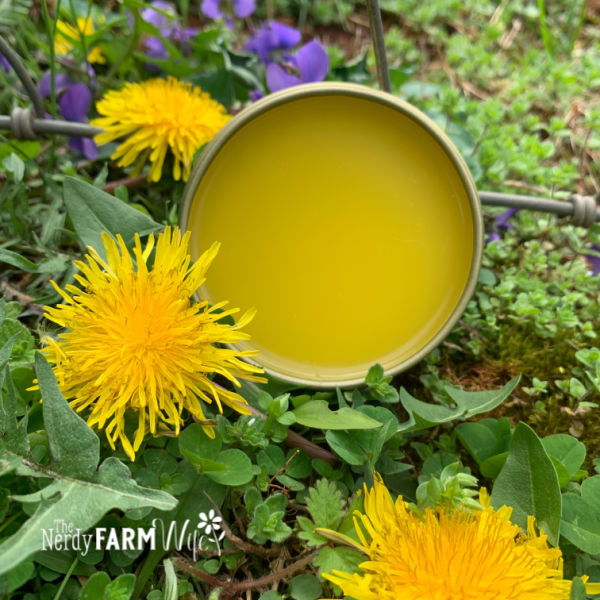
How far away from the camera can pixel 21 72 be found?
3.70 ft

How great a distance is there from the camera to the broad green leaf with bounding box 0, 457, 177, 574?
2.37 ft

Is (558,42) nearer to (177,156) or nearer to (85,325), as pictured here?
(177,156)

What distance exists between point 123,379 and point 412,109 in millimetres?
643

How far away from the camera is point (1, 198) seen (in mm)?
1219

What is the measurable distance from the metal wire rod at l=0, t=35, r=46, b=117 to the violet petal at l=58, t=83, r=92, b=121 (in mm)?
162

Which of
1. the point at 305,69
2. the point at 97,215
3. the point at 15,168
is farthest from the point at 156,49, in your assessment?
the point at 97,215

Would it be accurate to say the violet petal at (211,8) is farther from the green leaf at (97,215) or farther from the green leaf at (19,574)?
the green leaf at (19,574)

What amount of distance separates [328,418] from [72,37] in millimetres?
1148

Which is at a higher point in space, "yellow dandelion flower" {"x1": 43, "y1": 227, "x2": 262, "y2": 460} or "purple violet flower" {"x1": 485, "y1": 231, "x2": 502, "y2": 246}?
"purple violet flower" {"x1": 485, "y1": 231, "x2": 502, "y2": 246}

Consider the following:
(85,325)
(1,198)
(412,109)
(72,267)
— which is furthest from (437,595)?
(1,198)

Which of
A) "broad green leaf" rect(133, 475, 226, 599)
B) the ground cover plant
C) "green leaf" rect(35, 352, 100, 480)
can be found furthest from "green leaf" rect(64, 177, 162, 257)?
"broad green leaf" rect(133, 475, 226, 599)

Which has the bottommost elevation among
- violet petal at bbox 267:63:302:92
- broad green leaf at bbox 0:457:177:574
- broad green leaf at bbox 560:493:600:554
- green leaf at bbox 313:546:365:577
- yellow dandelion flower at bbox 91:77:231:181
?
green leaf at bbox 313:546:365:577

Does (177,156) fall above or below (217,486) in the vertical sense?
above

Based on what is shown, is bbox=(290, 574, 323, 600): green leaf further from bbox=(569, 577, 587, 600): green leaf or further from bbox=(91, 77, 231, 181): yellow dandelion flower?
bbox=(91, 77, 231, 181): yellow dandelion flower
